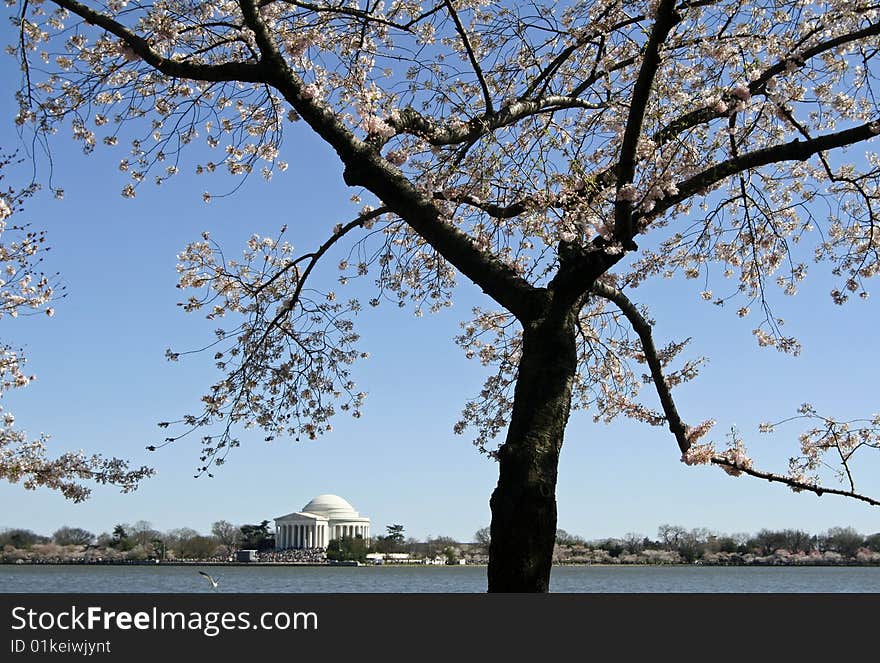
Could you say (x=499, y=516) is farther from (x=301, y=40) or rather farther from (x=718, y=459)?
(x=301, y=40)

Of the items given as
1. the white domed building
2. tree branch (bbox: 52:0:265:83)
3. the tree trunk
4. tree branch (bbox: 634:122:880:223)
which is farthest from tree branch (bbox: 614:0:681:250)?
the white domed building

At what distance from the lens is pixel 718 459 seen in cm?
634

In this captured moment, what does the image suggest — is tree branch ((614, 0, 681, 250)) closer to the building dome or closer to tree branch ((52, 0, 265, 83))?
tree branch ((52, 0, 265, 83))

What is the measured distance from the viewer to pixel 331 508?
112 m

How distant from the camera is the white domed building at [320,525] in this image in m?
105

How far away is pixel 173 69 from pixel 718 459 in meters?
4.54

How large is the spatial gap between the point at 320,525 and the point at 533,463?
106 m

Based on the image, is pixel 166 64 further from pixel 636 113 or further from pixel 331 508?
pixel 331 508

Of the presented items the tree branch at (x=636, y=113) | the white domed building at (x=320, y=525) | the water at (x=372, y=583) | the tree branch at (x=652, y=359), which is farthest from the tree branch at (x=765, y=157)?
the white domed building at (x=320, y=525)

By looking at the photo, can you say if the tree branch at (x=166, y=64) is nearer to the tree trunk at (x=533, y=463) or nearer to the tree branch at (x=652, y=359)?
the tree trunk at (x=533, y=463)

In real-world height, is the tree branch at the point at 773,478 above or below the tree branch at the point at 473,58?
below
